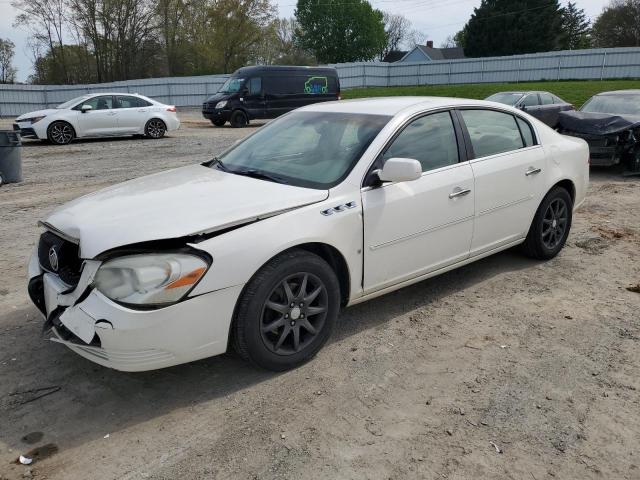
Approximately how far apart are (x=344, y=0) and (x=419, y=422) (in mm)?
77581

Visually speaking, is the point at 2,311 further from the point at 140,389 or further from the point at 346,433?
the point at 346,433

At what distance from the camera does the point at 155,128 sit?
17.3 meters

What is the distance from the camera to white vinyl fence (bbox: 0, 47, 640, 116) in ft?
103

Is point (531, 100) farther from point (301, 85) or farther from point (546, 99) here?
point (301, 85)

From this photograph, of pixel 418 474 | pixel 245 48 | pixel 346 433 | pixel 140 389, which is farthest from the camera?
pixel 245 48

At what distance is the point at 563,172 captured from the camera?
17.0ft

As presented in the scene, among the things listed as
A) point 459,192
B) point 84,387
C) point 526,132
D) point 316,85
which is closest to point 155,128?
point 316,85

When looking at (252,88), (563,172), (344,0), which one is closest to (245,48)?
(344,0)

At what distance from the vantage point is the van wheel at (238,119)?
21422 mm

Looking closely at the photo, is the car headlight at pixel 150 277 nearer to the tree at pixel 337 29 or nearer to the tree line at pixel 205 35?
the tree line at pixel 205 35

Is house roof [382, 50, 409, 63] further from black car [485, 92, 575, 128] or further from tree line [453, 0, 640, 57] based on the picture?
black car [485, 92, 575, 128]

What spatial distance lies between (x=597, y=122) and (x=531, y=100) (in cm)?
661

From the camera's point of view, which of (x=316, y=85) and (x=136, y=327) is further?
(x=316, y=85)

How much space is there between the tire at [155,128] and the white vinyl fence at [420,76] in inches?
647
